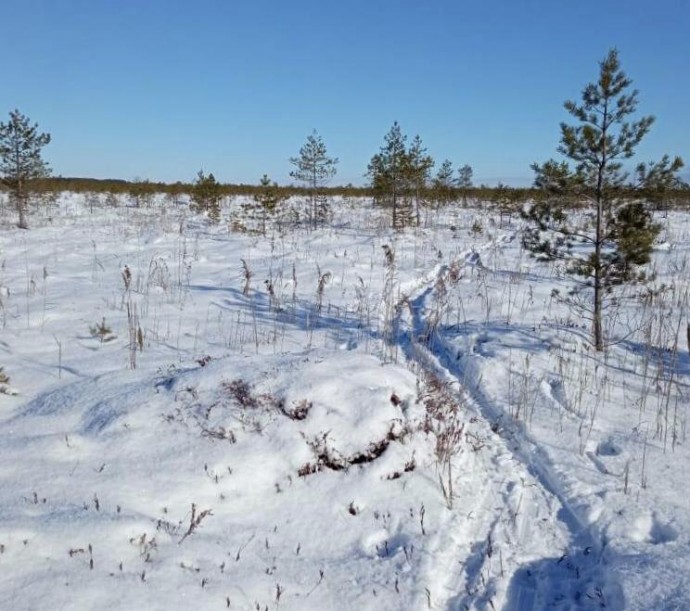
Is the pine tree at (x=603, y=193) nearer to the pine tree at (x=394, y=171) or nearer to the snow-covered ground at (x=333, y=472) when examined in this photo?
the snow-covered ground at (x=333, y=472)

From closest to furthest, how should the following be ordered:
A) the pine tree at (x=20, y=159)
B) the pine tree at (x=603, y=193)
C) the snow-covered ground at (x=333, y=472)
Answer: the snow-covered ground at (x=333, y=472) < the pine tree at (x=603, y=193) < the pine tree at (x=20, y=159)

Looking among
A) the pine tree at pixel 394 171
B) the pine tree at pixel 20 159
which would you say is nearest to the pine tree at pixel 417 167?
the pine tree at pixel 394 171

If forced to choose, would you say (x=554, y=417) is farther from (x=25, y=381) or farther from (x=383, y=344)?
(x=25, y=381)

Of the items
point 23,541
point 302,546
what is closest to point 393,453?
point 302,546

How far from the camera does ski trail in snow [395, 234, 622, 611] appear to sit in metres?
2.53

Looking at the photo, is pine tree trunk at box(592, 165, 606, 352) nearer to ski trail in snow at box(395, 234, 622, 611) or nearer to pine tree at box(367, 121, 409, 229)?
ski trail in snow at box(395, 234, 622, 611)

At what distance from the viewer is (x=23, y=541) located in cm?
246

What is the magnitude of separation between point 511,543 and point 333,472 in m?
1.16

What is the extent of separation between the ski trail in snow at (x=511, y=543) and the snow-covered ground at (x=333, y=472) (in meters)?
0.01

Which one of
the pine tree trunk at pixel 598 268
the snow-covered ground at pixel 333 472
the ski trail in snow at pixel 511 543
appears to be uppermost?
the pine tree trunk at pixel 598 268

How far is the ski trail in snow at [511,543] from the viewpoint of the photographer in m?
2.53

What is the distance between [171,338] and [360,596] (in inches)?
165

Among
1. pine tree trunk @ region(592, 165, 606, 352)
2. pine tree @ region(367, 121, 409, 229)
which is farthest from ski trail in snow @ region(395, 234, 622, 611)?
pine tree @ region(367, 121, 409, 229)

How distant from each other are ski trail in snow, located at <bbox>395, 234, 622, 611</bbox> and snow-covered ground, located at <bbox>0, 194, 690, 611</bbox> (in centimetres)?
1
